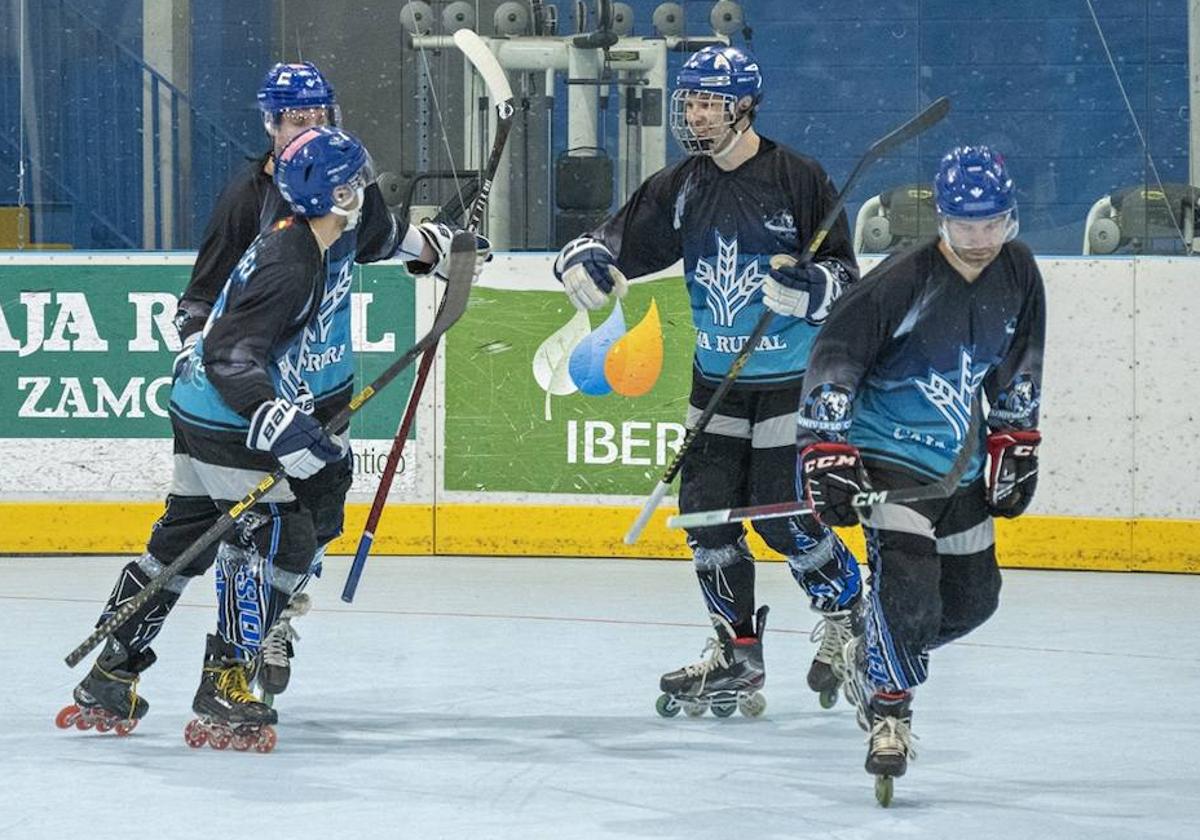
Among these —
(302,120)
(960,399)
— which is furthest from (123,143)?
(960,399)

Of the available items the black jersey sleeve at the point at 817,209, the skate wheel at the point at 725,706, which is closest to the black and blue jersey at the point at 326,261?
the black jersey sleeve at the point at 817,209

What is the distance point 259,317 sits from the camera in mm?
4273

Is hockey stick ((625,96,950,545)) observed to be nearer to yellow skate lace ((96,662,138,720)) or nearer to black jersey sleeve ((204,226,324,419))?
black jersey sleeve ((204,226,324,419))

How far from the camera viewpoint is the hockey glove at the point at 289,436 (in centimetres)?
420

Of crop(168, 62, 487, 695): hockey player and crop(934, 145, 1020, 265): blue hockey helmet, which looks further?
crop(168, 62, 487, 695): hockey player

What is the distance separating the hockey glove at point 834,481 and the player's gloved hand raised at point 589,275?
1177mm

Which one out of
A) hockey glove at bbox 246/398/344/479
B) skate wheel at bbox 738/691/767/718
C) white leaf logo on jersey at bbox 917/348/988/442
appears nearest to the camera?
white leaf logo on jersey at bbox 917/348/988/442

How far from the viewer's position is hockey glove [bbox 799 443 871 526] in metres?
3.91

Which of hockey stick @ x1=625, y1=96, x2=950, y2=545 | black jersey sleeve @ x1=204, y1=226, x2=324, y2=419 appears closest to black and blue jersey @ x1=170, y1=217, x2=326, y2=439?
black jersey sleeve @ x1=204, y1=226, x2=324, y2=419

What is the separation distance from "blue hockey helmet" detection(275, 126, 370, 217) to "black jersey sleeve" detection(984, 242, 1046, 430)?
1298 mm

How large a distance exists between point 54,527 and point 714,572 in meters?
3.15

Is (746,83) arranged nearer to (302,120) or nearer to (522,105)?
(302,120)

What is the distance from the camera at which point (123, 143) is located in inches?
298

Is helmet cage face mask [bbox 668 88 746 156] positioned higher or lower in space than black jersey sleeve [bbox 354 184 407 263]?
higher
